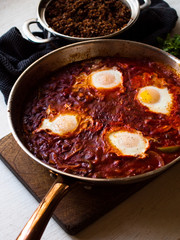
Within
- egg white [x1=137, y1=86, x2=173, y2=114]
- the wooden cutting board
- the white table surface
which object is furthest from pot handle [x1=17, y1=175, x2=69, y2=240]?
egg white [x1=137, y1=86, x2=173, y2=114]

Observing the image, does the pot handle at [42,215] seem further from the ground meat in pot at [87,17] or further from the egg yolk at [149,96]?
the ground meat in pot at [87,17]

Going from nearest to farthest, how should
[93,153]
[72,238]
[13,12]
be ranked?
[72,238] < [93,153] < [13,12]

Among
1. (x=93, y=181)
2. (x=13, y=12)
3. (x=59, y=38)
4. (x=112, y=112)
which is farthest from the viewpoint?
(x=13, y=12)

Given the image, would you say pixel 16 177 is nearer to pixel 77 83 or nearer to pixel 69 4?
pixel 77 83

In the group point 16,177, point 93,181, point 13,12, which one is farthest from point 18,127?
point 13,12

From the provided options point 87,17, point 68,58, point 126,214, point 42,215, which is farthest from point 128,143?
point 87,17

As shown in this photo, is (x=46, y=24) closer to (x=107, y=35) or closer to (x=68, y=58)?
(x=68, y=58)

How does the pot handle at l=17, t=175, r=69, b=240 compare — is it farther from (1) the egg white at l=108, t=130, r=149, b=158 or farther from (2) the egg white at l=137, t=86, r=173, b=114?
(2) the egg white at l=137, t=86, r=173, b=114
